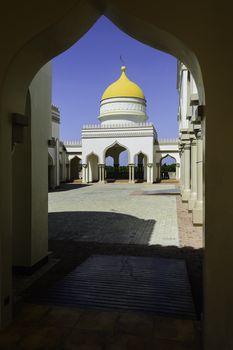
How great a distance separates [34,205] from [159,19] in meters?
3.33

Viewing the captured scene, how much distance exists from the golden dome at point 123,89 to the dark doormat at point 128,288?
27616mm

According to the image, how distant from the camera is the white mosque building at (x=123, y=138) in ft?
94.0

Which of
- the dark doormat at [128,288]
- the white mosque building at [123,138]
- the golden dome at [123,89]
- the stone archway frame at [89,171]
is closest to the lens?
the dark doormat at [128,288]

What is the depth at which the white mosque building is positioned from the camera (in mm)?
28641

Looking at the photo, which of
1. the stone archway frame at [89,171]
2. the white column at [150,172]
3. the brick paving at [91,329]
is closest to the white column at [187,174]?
the brick paving at [91,329]

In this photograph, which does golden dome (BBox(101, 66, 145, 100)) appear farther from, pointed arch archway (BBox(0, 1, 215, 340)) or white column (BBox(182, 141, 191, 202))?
pointed arch archway (BBox(0, 1, 215, 340))

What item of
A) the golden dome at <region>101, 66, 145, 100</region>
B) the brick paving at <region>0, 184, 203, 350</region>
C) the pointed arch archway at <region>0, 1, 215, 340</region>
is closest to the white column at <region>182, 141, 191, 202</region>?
the brick paving at <region>0, 184, 203, 350</region>

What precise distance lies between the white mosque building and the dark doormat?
23572 mm

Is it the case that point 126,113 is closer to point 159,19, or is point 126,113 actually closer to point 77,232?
point 77,232

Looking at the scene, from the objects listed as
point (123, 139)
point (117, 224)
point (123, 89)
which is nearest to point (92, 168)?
point (123, 139)

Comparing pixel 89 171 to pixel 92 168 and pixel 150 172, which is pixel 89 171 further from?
pixel 150 172

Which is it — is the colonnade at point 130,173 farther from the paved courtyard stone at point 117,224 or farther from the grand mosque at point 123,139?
the paved courtyard stone at point 117,224

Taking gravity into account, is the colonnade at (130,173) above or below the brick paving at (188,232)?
above

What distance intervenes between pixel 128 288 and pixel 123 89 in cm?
2906
